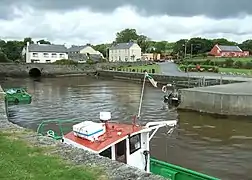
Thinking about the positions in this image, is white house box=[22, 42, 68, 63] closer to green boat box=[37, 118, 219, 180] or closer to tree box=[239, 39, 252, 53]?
tree box=[239, 39, 252, 53]

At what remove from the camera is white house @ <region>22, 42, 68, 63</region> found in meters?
121

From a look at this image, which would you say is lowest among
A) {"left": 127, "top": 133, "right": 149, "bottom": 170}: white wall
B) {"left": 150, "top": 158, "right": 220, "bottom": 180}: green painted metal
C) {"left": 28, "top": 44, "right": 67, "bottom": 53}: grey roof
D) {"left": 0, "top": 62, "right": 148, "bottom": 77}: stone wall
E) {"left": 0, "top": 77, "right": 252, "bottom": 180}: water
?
{"left": 0, "top": 77, "right": 252, "bottom": 180}: water

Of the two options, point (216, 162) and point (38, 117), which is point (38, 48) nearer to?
point (38, 117)

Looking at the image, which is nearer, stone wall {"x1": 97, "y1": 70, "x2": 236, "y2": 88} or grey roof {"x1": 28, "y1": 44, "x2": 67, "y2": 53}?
stone wall {"x1": 97, "y1": 70, "x2": 236, "y2": 88}

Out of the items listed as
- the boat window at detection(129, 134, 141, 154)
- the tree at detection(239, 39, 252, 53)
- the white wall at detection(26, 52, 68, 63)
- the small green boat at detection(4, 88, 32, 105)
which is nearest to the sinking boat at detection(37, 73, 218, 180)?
the boat window at detection(129, 134, 141, 154)

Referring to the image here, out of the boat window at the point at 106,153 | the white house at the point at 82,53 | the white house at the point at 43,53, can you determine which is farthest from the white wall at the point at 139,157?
the white house at the point at 82,53

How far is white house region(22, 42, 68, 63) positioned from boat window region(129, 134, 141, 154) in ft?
372

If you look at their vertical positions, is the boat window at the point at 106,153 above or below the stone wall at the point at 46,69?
below

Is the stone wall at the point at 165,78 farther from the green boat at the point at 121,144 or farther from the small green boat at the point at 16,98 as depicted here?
the green boat at the point at 121,144

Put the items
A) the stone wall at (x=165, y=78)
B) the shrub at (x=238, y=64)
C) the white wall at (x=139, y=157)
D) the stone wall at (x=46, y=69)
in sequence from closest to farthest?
the white wall at (x=139, y=157) < the stone wall at (x=165, y=78) < the shrub at (x=238, y=64) < the stone wall at (x=46, y=69)

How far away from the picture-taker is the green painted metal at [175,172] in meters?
11.0

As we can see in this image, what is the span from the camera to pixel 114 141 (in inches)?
440

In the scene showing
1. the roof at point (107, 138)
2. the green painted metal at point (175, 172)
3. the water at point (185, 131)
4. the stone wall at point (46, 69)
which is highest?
the stone wall at point (46, 69)

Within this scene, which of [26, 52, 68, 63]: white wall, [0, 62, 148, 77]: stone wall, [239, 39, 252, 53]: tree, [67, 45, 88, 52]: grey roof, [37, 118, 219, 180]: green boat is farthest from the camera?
[239, 39, 252, 53]: tree
